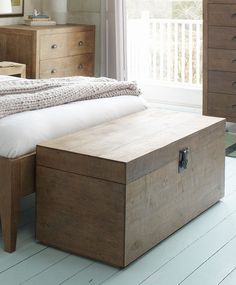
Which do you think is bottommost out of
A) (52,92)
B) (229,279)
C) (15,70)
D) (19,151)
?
(229,279)

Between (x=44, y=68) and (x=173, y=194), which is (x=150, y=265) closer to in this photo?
(x=173, y=194)

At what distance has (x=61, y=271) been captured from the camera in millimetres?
A: 2395

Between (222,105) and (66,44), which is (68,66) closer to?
(66,44)

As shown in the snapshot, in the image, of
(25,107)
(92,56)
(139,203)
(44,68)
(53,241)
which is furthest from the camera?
(92,56)

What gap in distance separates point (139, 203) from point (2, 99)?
2.63ft

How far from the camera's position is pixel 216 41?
4.51 m

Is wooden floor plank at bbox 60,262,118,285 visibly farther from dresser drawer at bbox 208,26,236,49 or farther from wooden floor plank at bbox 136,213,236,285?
dresser drawer at bbox 208,26,236,49

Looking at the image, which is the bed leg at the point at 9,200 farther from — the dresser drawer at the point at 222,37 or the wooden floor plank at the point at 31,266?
the dresser drawer at the point at 222,37

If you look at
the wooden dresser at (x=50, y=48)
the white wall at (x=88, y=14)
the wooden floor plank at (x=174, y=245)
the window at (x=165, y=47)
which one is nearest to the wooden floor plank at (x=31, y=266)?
the wooden floor plank at (x=174, y=245)

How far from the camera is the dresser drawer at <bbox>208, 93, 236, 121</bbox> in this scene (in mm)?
4531

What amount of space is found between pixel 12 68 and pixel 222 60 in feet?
5.24

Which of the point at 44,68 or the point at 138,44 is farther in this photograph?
the point at 138,44

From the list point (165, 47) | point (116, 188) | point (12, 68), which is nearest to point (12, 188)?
point (116, 188)

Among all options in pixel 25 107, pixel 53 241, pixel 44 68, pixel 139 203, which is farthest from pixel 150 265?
pixel 44 68
